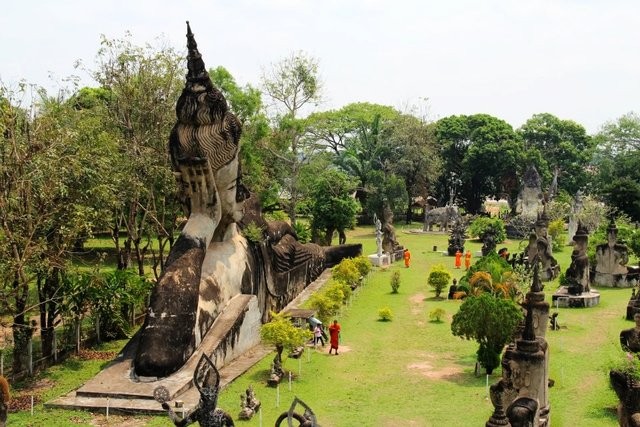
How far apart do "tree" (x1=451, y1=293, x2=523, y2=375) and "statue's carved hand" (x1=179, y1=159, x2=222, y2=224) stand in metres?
7.47

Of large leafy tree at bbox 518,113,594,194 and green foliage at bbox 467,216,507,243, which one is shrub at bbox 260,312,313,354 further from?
large leafy tree at bbox 518,113,594,194

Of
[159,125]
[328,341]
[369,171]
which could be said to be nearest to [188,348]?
[328,341]

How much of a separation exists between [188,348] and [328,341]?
595 centimetres

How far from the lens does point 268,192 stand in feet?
144

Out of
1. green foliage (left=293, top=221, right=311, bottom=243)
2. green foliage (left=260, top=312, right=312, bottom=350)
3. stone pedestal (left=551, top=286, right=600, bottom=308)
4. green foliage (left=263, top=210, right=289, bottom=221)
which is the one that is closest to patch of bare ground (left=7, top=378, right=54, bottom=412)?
green foliage (left=260, top=312, right=312, bottom=350)

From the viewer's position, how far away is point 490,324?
18.5 meters

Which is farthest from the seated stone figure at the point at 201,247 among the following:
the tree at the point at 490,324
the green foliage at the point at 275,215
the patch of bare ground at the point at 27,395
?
the green foliage at the point at 275,215

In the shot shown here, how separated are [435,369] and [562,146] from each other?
5013 centimetres

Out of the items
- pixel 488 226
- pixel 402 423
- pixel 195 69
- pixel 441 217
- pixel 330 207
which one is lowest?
pixel 402 423

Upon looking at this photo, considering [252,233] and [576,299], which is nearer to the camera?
[252,233]

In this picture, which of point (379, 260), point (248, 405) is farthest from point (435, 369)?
point (379, 260)

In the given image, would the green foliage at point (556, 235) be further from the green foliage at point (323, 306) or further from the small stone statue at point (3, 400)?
the small stone statue at point (3, 400)

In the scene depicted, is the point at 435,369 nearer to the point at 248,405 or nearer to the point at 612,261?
the point at 248,405

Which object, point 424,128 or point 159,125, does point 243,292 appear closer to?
point 159,125
